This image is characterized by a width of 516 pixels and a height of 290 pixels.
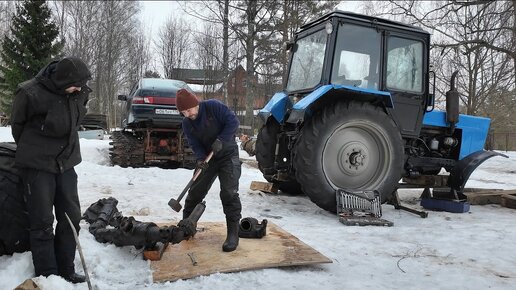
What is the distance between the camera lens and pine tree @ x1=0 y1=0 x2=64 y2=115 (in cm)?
1955

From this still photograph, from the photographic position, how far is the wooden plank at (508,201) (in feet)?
20.1

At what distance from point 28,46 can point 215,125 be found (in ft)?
63.7

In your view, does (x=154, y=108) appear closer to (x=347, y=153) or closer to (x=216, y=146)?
(x=347, y=153)

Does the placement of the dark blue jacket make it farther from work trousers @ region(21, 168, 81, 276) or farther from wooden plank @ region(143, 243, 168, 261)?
work trousers @ region(21, 168, 81, 276)

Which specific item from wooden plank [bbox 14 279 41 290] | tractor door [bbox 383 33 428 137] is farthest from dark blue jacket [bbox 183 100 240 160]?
tractor door [bbox 383 33 428 137]

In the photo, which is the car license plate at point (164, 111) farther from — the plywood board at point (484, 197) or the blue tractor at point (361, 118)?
the plywood board at point (484, 197)

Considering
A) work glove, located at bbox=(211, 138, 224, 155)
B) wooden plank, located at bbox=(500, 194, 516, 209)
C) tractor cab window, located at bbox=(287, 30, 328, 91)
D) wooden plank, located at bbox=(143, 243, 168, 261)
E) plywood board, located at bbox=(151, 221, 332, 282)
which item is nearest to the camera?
plywood board, located at bbox=(151, 221, 332, 282)

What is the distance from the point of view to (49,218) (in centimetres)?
279

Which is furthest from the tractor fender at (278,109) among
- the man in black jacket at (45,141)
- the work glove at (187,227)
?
the man in black jacket at (45,141)

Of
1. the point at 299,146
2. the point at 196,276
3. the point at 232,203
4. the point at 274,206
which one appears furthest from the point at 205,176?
the point at 274,206

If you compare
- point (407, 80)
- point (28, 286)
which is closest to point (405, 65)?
point (407, 80)

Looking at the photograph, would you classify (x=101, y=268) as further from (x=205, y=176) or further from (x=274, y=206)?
(x=274, y=206)

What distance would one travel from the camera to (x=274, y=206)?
5.72 metres

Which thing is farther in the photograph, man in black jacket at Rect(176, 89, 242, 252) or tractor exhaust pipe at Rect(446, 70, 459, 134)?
tractor exhaust pipe at Rect(446, 70, 459, 134)
